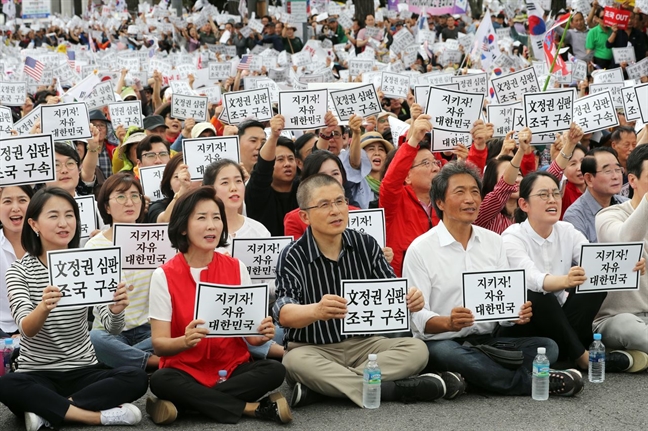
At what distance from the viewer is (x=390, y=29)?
22.6 m

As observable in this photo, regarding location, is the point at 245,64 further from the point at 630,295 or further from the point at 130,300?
the point at 630,295

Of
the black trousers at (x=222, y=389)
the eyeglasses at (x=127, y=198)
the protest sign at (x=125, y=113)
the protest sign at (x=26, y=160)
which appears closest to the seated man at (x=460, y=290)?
the black trousers at (x=222, y=389)

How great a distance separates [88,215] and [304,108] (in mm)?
2182

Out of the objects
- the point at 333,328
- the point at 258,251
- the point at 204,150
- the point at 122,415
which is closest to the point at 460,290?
the point at 333,328

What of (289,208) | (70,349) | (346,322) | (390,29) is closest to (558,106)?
(289,208)

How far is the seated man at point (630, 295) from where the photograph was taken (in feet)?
21.7

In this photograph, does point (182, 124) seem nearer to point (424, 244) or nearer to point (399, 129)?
point (399, 129)

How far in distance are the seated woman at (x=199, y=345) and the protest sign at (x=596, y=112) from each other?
4.10 meters

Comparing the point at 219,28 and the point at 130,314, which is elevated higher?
the point at 219,28

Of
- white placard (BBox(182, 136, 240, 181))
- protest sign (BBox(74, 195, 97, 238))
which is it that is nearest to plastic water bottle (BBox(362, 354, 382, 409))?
protest sign (BBox(74, 195, 97, 238))

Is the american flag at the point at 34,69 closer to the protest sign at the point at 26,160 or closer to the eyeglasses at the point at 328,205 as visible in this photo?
the protest sign at the point at 26,160

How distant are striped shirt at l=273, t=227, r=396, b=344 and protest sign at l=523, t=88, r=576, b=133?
277 cm

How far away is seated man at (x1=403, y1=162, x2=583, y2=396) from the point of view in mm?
6043

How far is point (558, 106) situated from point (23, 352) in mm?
4648
